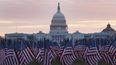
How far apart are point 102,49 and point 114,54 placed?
334 centimetres

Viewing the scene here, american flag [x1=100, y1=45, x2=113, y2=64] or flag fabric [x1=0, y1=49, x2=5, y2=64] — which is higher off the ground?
american flag [x1=100, y1=45, x2=113, y2=64]

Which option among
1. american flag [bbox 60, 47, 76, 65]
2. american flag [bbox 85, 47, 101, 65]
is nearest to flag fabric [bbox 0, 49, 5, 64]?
american flag [bbox 60, 47, 76, 65]

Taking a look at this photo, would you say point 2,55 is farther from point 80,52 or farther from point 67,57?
point 80,52

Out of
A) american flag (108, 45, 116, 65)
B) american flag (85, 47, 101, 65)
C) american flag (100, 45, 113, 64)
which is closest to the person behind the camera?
american flag (108, 45, 116, 65)

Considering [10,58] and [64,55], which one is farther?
[64,55]

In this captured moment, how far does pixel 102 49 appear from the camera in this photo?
51.0 m

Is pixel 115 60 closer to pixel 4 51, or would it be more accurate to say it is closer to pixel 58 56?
pixel 58 56

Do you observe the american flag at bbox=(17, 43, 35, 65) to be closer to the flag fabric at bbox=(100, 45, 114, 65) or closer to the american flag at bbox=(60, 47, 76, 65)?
the american flag at bbox=(60, 47, 76, 65)

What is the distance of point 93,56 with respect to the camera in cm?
4928

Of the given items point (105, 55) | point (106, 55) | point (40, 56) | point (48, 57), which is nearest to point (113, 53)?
point (106, 55)

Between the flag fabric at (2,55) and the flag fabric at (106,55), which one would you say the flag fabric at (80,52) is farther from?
the flag fabric at (2,55)

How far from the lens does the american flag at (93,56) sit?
161 feet

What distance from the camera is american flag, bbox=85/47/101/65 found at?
161ft

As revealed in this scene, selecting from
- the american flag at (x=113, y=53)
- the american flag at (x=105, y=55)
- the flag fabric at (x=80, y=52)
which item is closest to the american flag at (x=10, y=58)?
the flag fabric at (x=80, y=52)
